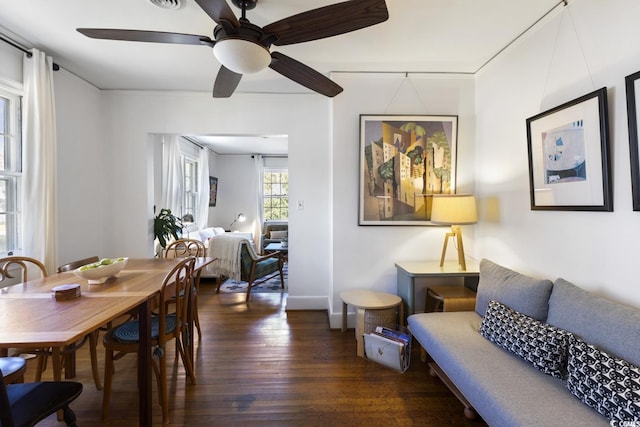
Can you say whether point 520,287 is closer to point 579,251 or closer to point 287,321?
point 579,251

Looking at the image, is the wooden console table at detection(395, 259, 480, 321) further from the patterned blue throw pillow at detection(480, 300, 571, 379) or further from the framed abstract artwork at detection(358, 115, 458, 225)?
the patterned blue throw pillow at detection(480, 300, 571, 379)

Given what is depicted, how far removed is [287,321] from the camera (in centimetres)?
295

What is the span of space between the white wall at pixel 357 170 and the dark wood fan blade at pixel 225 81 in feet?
3.53

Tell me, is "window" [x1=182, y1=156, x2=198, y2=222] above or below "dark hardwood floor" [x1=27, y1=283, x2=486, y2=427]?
above

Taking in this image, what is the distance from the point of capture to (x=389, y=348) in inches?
83.6

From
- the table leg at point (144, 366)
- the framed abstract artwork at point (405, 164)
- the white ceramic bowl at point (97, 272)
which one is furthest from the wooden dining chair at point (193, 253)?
the framed abstract artwork at point (405, 164)

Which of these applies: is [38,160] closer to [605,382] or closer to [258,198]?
[605,382]

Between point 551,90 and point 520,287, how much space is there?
1.34 metres

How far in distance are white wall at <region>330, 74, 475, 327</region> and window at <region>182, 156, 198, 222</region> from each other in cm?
333

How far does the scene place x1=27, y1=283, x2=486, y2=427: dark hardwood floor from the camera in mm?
1645

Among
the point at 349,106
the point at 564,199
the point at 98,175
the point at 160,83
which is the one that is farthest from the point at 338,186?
the point at 98,175

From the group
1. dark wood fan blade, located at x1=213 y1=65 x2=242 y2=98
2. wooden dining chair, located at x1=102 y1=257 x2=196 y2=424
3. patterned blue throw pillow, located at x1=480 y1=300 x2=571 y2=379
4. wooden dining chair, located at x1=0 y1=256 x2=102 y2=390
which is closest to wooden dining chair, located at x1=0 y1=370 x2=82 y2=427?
wooden dining chair, located at x1=102 y1=257 x2=196 y2=424

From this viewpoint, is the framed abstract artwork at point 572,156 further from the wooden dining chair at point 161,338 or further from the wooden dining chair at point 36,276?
the wooden dining chair at point 36,276

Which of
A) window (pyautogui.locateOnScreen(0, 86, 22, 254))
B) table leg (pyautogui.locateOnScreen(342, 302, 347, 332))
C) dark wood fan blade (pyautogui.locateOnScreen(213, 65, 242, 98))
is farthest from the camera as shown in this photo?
table leg (pyautogui.locateOnScreen(342, 302, 347, 332))
